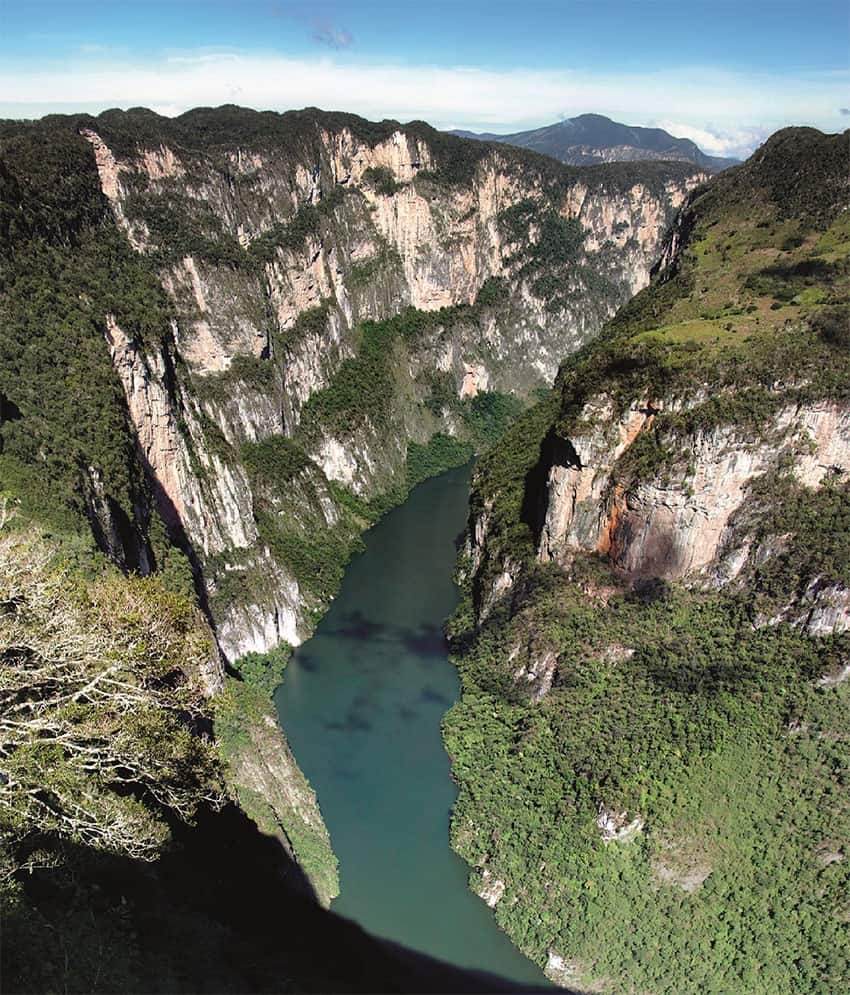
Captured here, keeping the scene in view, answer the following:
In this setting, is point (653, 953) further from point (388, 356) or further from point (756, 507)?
point (388, 356)

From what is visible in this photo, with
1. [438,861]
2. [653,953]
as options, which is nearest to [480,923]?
[438,861]

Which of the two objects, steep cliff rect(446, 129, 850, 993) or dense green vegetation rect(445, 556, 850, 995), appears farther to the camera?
steep cliff rect(446, 129, 850, 993)

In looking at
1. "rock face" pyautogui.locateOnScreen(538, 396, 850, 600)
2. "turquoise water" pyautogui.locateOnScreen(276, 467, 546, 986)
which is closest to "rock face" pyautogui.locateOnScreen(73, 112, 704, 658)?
"turquoise water" pyautogui.locateOnScreen(276, 467, 546, 986)

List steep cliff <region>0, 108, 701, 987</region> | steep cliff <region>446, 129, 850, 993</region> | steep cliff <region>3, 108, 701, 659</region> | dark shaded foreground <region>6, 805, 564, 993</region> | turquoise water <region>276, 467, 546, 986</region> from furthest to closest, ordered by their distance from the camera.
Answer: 1. steep cliff <region>3, 108, 701, 659</region>
2. steep cliff <region>0, 108, 701, 987</region>
3. turquoise water <region>276, 467, 546, 986</region>
4. steep cliff <region>446, 129, 850, 993</region>
5. dark shaded foreground <region>6, 805, 564, 993</region>

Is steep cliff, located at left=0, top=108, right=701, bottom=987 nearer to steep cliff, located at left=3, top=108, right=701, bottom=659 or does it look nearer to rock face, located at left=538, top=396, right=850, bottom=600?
steep cliff, located at left=3, top=108, right=701, bottom=659

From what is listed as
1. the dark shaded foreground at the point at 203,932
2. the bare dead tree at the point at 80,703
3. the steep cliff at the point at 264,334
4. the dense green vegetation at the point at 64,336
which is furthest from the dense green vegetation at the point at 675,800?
the dense green vegetation at the point at 64,336

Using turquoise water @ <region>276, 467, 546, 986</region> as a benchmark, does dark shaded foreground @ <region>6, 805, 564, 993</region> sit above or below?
above

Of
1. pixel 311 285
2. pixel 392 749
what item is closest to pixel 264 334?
pixel 311 285
